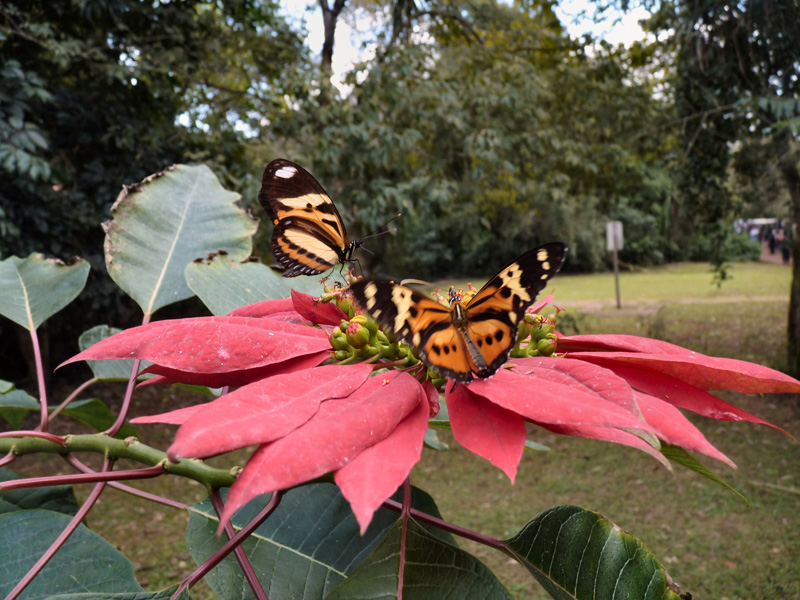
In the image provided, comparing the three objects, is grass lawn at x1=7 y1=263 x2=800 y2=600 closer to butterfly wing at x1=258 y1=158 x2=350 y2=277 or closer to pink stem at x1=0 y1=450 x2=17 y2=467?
butterfly wing at x1=258 y1=158 x2=350 y2=277

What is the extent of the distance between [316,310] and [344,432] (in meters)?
0.19

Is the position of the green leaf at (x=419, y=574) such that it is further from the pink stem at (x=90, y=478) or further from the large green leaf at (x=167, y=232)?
the large green leaf at (x=167, y=232)

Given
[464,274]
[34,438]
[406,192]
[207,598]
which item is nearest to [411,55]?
[406,192]

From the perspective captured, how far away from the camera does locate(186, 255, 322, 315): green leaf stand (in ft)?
1.76

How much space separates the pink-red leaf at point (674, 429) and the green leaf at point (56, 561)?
42 cm

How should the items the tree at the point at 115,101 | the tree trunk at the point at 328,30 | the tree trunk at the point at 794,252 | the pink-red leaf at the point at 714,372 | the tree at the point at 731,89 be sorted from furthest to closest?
the tree trunk at the point at 328,30, the tree trunk at the point at 794,252, the tree at the point at 731,89, the tree at the point at 115,101, the pink-red leaf at the point at 714,372

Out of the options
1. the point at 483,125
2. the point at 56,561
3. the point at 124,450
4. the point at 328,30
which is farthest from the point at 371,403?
the point at 328,30

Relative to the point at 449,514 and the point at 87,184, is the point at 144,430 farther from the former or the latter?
the point at 449,514

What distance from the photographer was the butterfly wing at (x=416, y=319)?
34 cm

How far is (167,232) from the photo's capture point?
652 millimetres

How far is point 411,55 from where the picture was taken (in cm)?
455

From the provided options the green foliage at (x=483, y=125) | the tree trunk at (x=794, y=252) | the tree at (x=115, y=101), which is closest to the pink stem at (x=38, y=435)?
the tree at (x=115, y=101)

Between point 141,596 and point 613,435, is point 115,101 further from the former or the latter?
point 613,435

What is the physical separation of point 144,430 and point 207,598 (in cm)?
228
